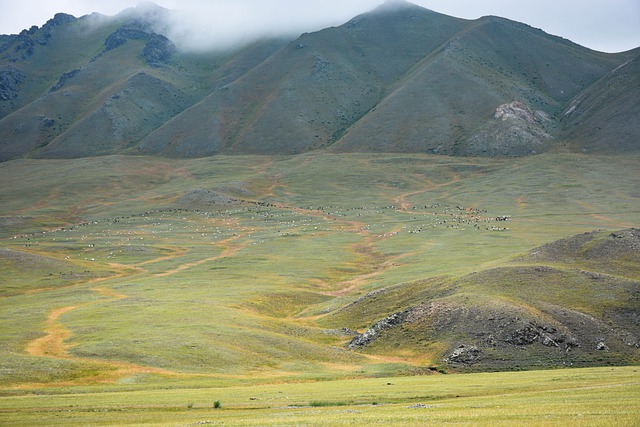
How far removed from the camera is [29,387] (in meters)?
49.3

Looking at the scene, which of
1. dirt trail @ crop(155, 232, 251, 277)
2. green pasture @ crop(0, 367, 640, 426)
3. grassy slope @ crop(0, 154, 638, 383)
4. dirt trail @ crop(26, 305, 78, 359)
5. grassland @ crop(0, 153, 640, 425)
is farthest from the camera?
dirt trail @ crop(155, 232, 251, 277)

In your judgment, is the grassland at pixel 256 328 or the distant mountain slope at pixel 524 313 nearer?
the grassland at pixel 256 328

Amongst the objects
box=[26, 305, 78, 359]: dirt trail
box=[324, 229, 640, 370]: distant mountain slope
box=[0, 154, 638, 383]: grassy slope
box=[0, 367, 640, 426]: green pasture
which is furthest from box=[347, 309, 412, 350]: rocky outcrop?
box=[26, 305, 78, 359]: dirt trail

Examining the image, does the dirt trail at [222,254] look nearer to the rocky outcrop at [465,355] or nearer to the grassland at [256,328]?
the grassland at [256,328]

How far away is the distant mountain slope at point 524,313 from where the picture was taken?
6438 centimetres

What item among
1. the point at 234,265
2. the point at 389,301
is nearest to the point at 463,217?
the point at 234,265

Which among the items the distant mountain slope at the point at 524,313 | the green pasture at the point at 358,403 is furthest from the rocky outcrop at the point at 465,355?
the green pasture at the point at 358,403

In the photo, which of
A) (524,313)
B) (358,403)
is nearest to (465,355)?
(524,313)

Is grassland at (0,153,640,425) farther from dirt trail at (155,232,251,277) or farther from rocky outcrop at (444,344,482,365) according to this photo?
rocky outcrop at (444,344,482,365)

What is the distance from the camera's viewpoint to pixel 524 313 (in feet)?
225

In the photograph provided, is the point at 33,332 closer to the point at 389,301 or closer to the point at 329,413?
the point at 389,301

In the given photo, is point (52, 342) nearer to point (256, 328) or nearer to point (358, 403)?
point (256, 328)

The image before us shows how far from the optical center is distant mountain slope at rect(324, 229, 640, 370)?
6438cm

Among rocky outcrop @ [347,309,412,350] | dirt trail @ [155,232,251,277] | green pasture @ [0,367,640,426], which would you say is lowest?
dirt trail @ [155,232,251,277]
